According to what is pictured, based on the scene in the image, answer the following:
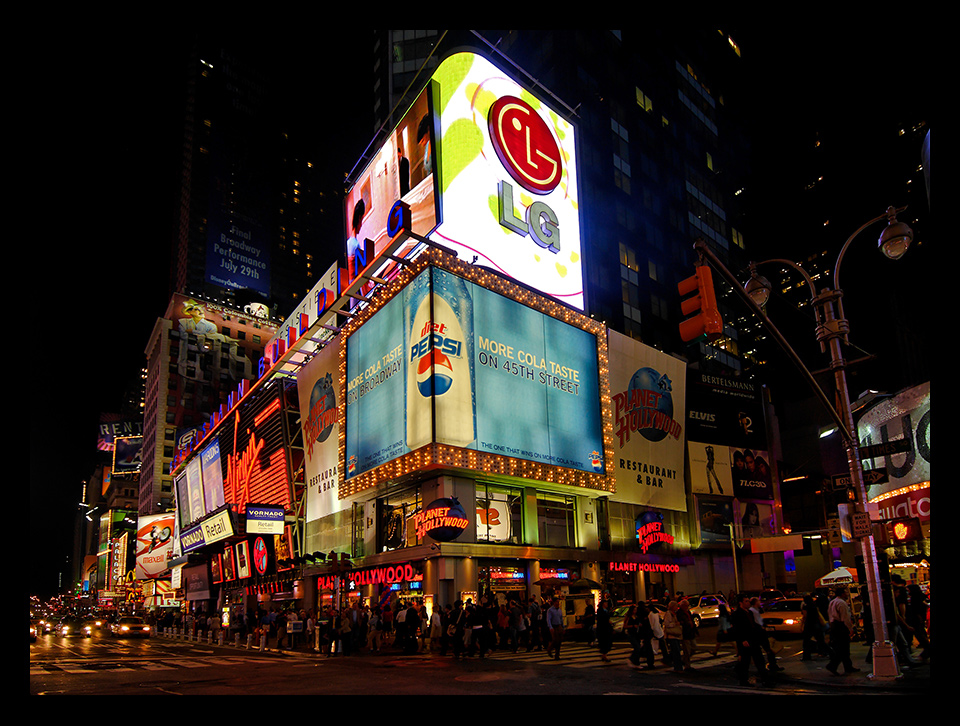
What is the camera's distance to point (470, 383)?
32.2 metres

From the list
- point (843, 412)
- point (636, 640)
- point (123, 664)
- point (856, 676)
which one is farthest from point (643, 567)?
point (123, 664)

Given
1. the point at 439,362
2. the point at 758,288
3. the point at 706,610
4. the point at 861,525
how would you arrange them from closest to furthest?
1. the point at 861,525
2. the point at 758,288
3. the point at 706,610
4. the point at 439,362

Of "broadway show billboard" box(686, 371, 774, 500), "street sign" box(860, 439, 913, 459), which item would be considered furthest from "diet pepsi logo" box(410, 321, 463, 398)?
"broadway show billboard" box(686, 371, 774, 500)

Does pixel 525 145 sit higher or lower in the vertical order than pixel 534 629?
higher

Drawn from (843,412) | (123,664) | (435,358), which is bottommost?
(123,664)

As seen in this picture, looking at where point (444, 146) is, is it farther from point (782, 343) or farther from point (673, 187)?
point (673, 187)

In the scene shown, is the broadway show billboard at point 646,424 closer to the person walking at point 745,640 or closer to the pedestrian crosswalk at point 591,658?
the pedestrian crosswalk at point 591,658

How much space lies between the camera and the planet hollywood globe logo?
4234 cm

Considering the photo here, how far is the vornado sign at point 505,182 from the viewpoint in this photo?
3694cm

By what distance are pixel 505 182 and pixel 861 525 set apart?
2928 cm

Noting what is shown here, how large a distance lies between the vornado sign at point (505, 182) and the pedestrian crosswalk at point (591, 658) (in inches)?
785

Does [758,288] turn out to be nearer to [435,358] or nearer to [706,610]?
[435,358]

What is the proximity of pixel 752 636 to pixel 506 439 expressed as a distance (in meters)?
19.8

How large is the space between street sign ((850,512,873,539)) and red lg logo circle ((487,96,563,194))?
29856mm
